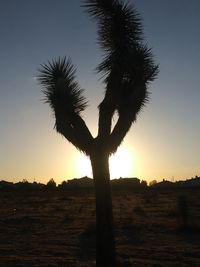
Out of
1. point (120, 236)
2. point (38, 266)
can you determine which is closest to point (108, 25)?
point (38, 266)

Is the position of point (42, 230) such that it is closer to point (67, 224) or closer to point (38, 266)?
point (67, 224)

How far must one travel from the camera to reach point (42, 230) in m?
19.5

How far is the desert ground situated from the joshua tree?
67.8 inches

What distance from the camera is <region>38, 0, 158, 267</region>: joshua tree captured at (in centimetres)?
1173

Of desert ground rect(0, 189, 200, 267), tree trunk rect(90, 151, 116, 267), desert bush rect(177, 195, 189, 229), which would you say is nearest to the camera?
tree trunk rect(90, 151, 116, 267)

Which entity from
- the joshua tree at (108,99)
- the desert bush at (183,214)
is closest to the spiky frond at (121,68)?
the joshua tree at (108,99)

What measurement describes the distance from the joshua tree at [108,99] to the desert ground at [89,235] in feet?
5.65

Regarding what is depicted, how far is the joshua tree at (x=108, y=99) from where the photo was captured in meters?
11.7

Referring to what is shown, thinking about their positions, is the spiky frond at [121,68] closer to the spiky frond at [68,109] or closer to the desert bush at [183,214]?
the spiky frond at [68,109]

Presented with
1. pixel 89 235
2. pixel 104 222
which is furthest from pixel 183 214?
pixel 104 222

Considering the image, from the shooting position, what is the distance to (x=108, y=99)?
40.7 feet

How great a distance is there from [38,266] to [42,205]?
16187 mm

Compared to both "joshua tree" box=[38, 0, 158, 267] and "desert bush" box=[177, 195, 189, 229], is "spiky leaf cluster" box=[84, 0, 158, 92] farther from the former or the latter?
"desert bush" box=[177, 195, 189, 229]

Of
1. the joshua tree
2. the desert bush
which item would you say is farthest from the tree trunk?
the desert bush
